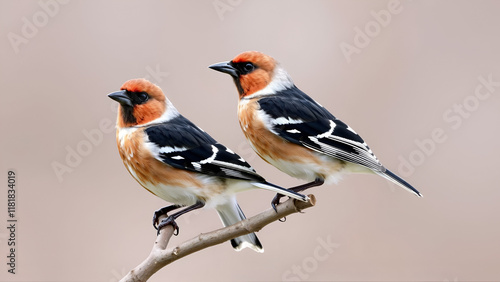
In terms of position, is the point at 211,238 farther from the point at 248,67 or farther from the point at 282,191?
the point at 248,67

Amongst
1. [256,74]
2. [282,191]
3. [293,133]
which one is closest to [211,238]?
[282,191]

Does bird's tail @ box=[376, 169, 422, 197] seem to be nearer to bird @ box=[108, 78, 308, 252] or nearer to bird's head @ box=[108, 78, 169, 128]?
bird @ box=[108, 78, 308, 252]

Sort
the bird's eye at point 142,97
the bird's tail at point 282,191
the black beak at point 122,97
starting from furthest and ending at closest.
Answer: the bird's eye at point 142,97 < the black beak at point 122,97 < the bird's tail at point 282,191

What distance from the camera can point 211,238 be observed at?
1.50 metres

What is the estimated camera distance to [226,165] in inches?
68.6

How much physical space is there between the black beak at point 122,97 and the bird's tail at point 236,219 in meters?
0.48

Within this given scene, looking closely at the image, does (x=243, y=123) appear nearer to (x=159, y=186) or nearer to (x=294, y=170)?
(x=294, y=170)

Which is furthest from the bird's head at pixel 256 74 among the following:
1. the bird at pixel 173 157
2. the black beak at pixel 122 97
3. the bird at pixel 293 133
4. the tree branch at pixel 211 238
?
the tree branch at pixel 211 238

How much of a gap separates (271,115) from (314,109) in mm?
155

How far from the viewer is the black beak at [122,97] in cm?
170

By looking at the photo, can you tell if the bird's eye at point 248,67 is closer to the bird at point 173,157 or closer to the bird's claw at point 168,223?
the bird at point 173,157

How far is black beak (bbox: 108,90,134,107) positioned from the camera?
5.59ft

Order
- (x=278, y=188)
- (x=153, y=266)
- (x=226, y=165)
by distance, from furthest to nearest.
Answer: (x=226, y=165)
(x=153, y=266)
(x=278, y=188)

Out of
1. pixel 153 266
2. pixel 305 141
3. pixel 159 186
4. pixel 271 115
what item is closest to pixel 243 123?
pixel 271 115
